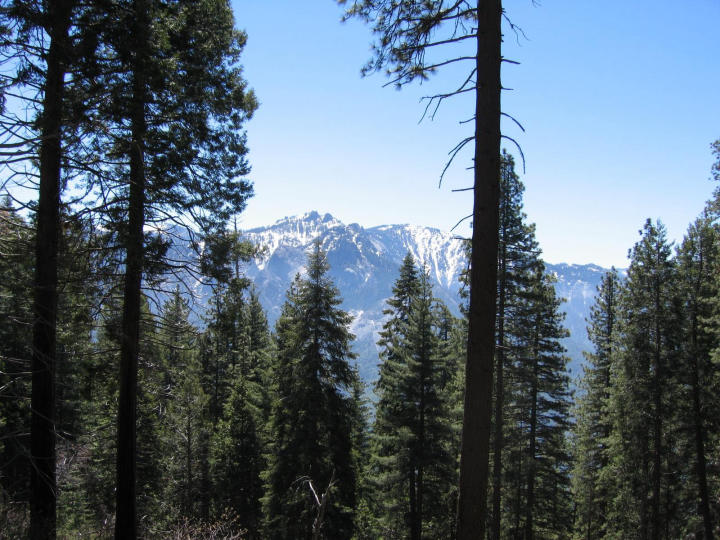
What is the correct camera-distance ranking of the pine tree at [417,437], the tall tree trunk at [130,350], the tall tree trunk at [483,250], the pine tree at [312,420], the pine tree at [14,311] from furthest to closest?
the pine tree at [417,437] < the pine tree at [312,420] < the tall tree trunk at [130,350] < the tall tree trunk at [483,250] < the pine tree at [14,311]

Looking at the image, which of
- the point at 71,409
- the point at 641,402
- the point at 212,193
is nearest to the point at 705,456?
the point at 641,402

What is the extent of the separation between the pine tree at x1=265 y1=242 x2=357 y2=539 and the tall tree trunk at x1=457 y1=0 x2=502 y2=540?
1154cm

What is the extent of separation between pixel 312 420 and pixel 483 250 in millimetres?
12485

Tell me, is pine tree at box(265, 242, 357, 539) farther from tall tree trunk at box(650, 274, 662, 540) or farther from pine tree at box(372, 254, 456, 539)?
tall tree trunk at box(650, 274, 662, 540)

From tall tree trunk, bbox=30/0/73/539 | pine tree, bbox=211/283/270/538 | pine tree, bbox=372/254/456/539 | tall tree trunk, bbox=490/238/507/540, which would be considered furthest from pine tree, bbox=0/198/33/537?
pine tree, bbox=211/283/270/538

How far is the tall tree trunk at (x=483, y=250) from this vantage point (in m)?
4.96

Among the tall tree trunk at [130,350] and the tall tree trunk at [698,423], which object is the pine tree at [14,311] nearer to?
the tall tree trunk at [130,350]

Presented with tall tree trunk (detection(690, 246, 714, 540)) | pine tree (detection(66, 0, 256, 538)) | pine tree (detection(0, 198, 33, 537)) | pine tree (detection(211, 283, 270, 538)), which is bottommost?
pine tree (detection(211, 283, 270, 538))

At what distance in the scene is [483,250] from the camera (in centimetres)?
514

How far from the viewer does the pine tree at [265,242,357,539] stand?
15.7 metres

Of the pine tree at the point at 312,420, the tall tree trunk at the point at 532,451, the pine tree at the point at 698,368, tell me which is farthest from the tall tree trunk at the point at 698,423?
the pine tree at the point at 312,420

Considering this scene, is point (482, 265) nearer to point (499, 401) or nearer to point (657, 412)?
point (499, 401)

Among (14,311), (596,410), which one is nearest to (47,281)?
(14,311)

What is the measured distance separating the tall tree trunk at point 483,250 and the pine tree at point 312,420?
11.5m
